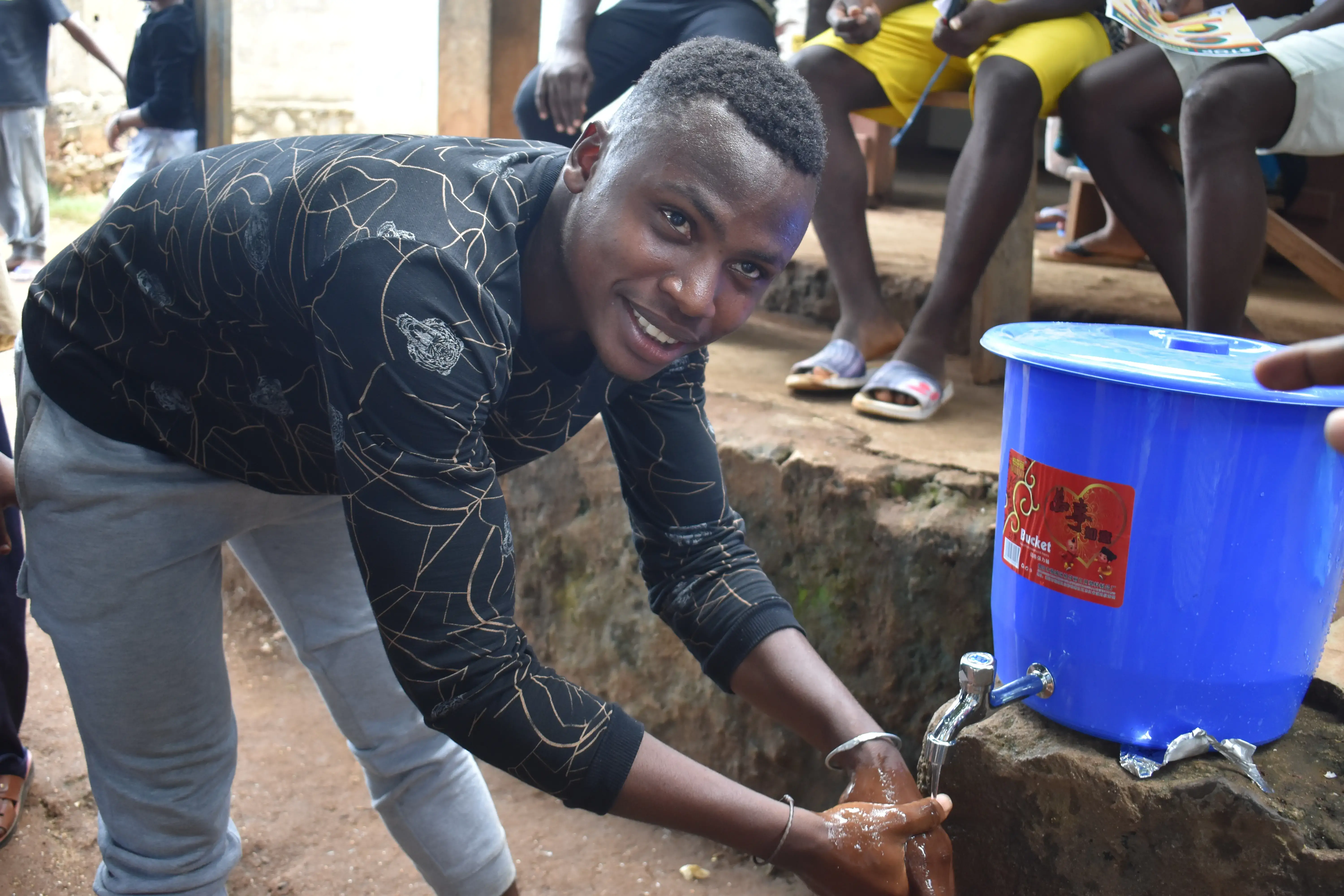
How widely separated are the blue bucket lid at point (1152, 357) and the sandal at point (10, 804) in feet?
6.61

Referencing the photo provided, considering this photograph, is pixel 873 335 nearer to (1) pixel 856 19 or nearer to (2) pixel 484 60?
(1) pixel 856 19

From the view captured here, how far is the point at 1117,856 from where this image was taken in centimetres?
146

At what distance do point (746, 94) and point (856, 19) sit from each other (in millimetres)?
1554

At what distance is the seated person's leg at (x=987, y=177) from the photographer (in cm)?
225

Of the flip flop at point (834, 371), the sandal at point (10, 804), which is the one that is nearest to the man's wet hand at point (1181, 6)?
the flip flop at point (834, 371)

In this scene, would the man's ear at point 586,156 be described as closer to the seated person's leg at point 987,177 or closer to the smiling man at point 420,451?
the smiling man at point 420,451

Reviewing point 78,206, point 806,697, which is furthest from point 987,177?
point 78,206

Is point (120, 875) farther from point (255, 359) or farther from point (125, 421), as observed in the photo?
point (255, 359)

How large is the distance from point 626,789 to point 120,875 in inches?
28.8

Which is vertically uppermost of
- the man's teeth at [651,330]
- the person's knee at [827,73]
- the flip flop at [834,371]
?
the person's knee at [827,73]

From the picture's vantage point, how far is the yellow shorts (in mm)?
2277

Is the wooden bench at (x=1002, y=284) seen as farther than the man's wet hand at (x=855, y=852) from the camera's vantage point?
Yes

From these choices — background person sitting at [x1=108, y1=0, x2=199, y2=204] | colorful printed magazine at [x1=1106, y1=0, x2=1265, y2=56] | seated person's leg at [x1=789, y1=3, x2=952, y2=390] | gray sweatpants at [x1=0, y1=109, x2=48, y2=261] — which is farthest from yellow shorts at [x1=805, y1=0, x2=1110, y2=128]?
gray sweatpants at [x1=0, y1=109, x2=48, y2=261]

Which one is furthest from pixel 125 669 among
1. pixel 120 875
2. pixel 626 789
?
pixel 626 789
